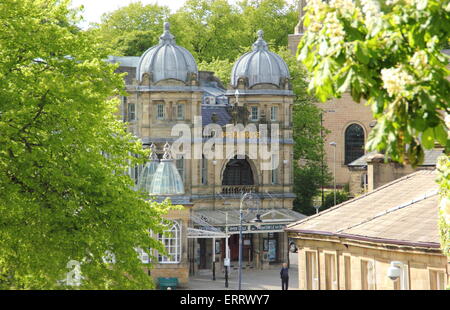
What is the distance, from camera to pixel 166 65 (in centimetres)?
6319

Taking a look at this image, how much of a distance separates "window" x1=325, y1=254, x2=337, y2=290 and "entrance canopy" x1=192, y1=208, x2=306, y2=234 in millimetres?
26973

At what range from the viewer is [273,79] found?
67438mm

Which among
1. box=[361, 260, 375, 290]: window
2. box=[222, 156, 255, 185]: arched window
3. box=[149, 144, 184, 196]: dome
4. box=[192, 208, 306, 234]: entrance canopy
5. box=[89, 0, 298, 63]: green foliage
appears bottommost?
box=[361, 260, 375, 290]: window

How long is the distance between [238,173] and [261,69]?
585 cm

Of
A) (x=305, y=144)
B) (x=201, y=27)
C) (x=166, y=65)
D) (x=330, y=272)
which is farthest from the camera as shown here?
(x=201, y=27)

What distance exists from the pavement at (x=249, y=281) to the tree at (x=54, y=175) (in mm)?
23556

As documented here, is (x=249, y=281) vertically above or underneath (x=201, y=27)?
underneath

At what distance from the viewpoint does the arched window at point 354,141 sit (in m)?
95.5

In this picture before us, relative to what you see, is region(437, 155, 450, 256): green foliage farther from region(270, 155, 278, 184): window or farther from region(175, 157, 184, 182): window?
region(270, 155, 278, 184): window

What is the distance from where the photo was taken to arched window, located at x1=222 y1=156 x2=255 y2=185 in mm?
66312

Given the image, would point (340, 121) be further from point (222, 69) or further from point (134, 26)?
point (134, 26)

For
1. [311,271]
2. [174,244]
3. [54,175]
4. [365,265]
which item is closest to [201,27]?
[174,244]

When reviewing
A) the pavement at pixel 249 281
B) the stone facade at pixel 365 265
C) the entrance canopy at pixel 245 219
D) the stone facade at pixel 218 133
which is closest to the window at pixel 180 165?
the stone facade at pixel 218 133

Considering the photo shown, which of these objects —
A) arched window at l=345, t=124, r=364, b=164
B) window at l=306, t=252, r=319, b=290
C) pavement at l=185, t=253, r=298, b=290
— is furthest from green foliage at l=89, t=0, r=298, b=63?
window at l=306, t=252, r=319, b=290
